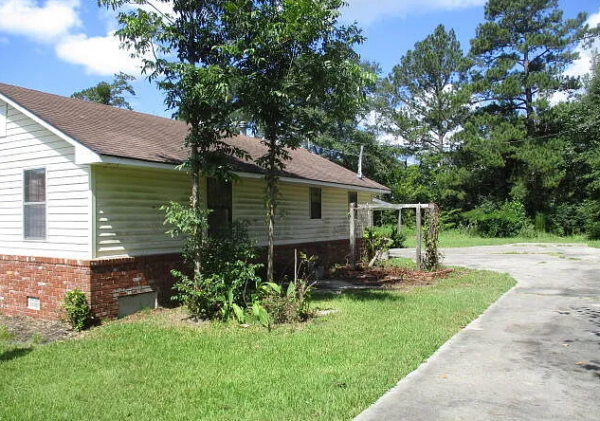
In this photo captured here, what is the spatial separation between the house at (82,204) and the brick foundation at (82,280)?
0.02m

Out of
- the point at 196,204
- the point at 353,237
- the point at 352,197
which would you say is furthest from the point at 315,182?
the point at 196,204

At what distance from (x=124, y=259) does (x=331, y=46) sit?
5541 millimetres

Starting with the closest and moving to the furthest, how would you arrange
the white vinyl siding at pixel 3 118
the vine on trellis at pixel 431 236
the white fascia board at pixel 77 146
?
the white fascia board at pixel 77 146 → the white vinyl siding at pixel 3 118 → the vine on trellis at pixel 431 236

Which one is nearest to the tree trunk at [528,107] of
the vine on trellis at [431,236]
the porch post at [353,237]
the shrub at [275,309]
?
the vine on trellis at [431,236]

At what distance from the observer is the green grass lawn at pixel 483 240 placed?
29312 mm

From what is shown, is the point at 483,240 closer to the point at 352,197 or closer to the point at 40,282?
the point at 352,197

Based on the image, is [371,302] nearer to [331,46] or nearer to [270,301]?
[270,301]

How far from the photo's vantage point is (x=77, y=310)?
8445mm

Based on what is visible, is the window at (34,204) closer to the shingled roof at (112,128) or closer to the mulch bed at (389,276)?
the shingled roof at (112,128)

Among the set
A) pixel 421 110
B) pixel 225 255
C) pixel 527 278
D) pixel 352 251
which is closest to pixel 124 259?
pixel 225 255

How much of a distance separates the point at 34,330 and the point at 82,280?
1134 mm

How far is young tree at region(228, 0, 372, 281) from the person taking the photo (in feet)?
28.1

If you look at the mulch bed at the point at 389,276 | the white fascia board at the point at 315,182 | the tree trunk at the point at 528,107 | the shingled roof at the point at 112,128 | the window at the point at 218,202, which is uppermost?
the tree trunk at the point at 528,107

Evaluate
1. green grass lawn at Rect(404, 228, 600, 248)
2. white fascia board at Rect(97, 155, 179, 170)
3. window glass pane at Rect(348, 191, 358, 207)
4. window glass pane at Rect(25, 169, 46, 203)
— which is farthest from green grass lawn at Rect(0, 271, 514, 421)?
green grass lawn at Rect(404, 228, 600, 248)
